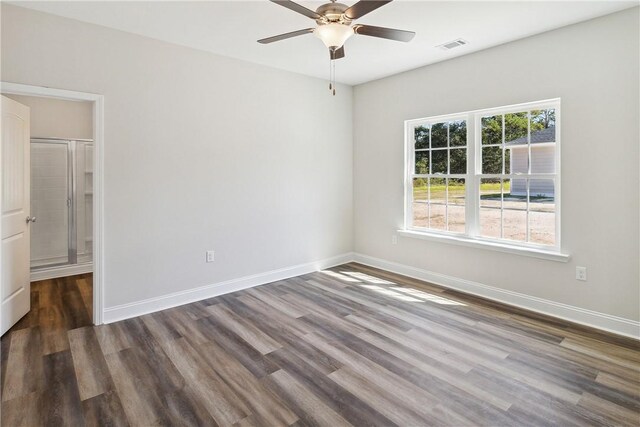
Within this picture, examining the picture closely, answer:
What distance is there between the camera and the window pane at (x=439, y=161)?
14.5ft

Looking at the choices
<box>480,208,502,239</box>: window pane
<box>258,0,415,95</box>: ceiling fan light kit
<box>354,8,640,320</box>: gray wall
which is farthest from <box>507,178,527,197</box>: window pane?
<box>258,0,415,95</box>: ceiling fan light kit

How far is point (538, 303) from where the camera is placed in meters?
3.52

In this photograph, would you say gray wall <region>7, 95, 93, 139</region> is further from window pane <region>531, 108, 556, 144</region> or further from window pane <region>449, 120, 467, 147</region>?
window pane <region>531, 108, 556, 144</region>

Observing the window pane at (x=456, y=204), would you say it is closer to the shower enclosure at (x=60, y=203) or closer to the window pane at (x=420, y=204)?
the window pane at (x=420, y=204)

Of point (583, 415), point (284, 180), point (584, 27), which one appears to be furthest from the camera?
point (284, 180)

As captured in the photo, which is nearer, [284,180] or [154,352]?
[154,352]

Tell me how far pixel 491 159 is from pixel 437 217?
3.25 ft

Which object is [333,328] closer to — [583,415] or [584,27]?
[583,415]

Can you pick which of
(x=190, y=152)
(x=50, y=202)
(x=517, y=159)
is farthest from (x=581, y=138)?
(x=50, y=202)

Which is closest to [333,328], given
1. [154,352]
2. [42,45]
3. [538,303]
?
[154,352]

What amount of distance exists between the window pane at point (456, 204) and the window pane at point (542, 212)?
2.53 ft

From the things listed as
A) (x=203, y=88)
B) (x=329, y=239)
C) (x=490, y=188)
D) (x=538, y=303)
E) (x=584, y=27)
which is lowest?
(x=538, y=303)

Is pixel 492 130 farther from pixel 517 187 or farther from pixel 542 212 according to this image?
pixel 542 212

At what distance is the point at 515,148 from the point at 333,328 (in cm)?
274
